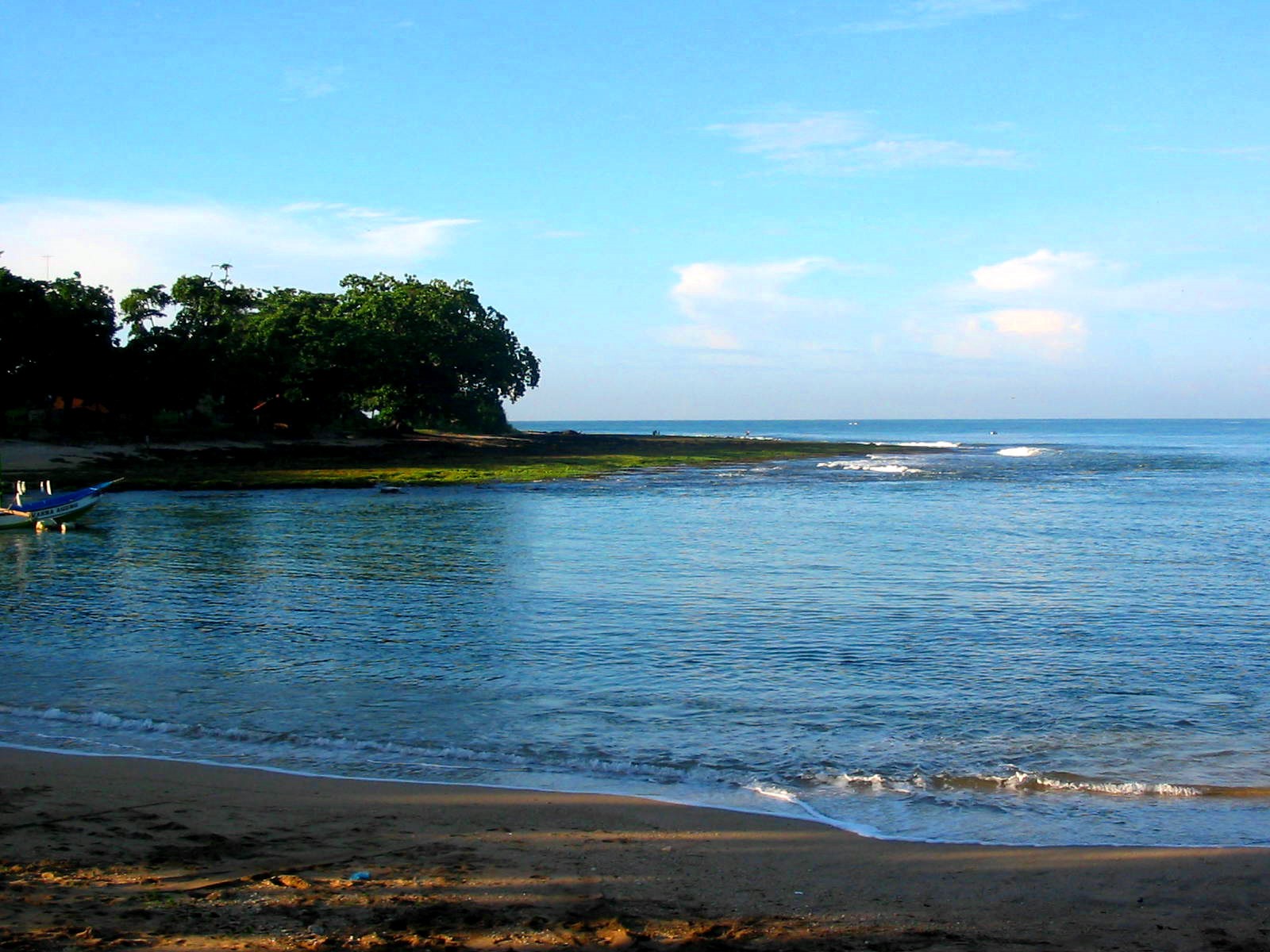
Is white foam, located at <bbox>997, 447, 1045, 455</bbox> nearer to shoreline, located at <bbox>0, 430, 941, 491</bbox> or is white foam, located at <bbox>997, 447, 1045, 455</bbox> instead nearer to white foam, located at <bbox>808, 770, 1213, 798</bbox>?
shoreline, located at <bbox>0, 430, 941, 491</bbox>

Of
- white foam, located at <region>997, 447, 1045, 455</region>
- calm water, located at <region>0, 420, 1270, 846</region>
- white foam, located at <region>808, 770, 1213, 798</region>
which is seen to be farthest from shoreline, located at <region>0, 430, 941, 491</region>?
white foam, located at <region>808, 770, 1213, 798</region>

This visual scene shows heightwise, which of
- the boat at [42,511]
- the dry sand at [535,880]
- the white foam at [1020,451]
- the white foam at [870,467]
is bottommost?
the dry sand at [535,880]

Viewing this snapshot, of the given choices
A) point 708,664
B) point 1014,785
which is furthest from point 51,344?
point 1014,785

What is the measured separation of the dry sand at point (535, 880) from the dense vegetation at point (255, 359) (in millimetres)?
53184

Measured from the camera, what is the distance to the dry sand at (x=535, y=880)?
6016mm

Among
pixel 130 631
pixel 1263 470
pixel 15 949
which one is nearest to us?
pixel 15 949

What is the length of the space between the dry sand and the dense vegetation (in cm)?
5318

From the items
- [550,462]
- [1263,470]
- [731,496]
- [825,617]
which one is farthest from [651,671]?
[1263,470]

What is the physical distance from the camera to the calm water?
31.5ft

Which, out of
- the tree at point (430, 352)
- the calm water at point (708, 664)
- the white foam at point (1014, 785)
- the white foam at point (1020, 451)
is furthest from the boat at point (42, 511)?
the white foam at point (1020, 451)

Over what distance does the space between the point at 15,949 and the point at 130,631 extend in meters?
12.3

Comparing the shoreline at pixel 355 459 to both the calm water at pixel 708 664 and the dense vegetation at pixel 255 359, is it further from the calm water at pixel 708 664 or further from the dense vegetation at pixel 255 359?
the calm water at pixel 708 664

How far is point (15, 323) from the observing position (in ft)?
175

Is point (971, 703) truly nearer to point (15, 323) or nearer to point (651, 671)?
point (651, 671)
